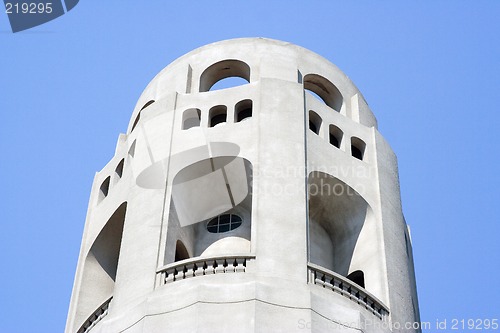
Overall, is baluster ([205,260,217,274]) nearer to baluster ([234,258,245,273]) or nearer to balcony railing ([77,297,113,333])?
baluster ([234,258,245,273])

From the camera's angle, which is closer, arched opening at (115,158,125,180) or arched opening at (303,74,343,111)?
arched opening at (115,158,125,180)

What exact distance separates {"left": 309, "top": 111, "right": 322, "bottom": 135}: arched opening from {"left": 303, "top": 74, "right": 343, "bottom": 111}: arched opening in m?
2.78

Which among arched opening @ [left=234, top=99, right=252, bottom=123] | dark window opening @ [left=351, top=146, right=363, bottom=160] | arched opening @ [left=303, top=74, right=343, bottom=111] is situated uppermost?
arched opening @ [left=303, top=74, right=343, bottom=111]

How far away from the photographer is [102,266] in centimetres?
3609

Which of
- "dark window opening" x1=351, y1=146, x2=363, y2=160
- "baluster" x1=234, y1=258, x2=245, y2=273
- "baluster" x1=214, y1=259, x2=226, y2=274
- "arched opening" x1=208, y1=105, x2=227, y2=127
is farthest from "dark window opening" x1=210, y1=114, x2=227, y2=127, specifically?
"baluster" x1=234, y1=258, x2=245, y2=273

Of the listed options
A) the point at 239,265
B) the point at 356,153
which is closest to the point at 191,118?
the point at 356,153

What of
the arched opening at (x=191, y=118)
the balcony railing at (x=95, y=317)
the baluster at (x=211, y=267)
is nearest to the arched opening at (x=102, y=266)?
the balcony railing at (x=95, y=317)

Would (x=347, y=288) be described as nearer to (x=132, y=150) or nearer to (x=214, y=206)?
(x=214, y=206)

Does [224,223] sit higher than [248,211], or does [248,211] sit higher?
[248,211]

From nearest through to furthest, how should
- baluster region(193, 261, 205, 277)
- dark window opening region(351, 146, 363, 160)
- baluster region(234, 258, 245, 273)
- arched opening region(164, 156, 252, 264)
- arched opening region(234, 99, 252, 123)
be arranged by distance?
baluster region(234, 258, 245, 273), baluster region(193, 261, 205, 277), arched opening region(164, 156, 252, 264), arched opening region(234, 99, 252, 123), dark window opening region(351, 146, 363, 160)

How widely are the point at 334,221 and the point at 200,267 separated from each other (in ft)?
21.1

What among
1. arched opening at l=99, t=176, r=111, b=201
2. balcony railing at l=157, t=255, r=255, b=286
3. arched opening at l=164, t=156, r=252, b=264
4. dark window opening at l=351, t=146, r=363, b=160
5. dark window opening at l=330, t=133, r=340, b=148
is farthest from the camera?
arched opening at l=99, t=176, r=111, b=201

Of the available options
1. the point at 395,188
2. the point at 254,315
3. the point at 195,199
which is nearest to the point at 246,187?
the point at 195,199

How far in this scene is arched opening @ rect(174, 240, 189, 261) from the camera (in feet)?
112
